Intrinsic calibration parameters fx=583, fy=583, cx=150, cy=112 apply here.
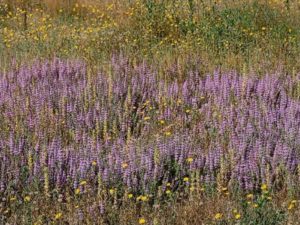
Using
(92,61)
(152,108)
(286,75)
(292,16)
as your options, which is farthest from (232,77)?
(292,16)

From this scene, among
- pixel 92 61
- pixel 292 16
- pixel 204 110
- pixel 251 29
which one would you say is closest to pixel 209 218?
pixel 204 110

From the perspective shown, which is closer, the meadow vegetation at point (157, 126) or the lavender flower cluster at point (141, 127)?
the meadow vegetation at point (157, 126)

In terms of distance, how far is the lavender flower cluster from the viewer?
4383 mm

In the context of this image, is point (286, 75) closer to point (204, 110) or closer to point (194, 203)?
point (204, 110)

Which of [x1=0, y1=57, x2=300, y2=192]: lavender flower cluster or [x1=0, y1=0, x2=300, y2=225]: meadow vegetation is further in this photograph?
[x1=0, y1=57, x2=300, y2=192]: lavender flower cluster

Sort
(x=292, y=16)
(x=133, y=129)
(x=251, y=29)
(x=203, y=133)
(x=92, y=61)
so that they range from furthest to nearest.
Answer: (x=292, y=16)
(x=251, y=29)
(x=92, y=61)
(x=133, y=129)
(x=203, y=133)

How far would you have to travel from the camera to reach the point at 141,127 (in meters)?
5.53

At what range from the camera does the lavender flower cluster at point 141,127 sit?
4383 millimetres

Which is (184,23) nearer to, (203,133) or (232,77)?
(232,77)

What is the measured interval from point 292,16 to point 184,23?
1928 millimetres

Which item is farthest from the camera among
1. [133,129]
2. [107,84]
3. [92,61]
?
[92,61]

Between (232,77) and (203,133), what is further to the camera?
(232,77)

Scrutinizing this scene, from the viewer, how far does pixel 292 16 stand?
377 inches

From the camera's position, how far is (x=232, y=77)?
627cm
